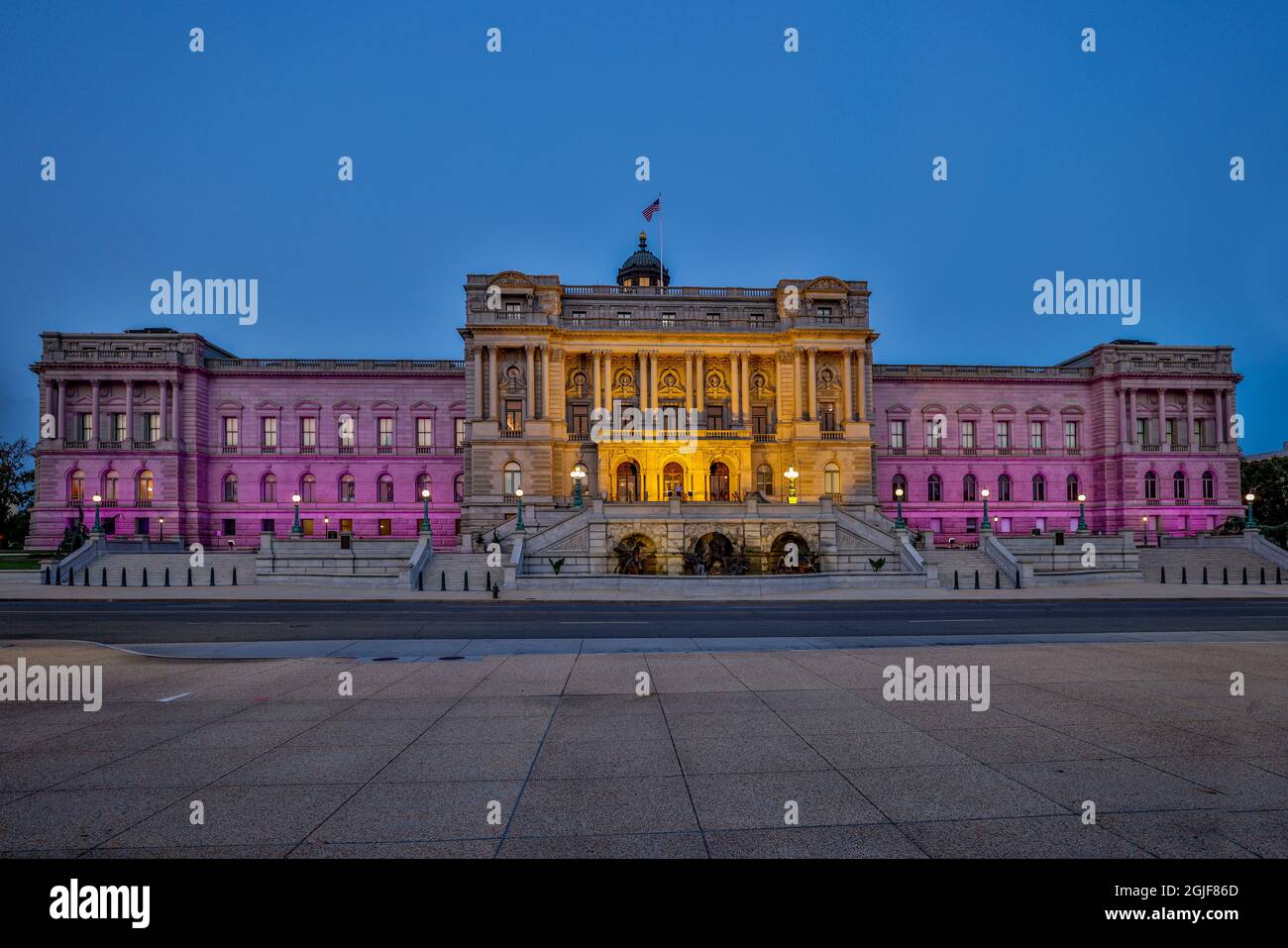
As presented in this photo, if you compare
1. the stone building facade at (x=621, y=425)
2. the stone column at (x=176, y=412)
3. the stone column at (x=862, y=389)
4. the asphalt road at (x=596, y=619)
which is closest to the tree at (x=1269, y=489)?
the stone building facade at (x=621, y=425)

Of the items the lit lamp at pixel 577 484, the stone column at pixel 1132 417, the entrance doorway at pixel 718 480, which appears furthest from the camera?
the stone column at pixel 1132 417

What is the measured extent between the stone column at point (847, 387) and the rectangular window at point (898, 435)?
1176 cm

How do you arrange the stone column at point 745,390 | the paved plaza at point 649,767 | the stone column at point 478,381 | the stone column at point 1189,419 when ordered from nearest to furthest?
the paved plaza at point 649,767 → the stone column at point 478,381 → the stone column at point 745,390 → the stone column at point 1189,419

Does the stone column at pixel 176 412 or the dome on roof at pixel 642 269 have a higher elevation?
the dome on roof at pixel 642 269

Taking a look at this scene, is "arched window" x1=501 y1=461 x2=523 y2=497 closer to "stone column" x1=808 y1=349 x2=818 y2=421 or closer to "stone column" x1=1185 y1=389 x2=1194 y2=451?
"stone column" x1=808 y1=349 x2=818 y2=421

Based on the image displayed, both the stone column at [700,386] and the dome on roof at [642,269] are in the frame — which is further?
the dome on roof at [642,269]

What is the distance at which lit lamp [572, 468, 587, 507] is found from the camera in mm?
45188

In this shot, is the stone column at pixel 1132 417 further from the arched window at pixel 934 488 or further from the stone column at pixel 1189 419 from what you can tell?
the arched window at pixel 934 488

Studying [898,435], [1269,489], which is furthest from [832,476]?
[1269,489]

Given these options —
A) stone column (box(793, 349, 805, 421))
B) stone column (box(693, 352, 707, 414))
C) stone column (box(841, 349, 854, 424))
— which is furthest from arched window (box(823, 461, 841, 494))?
stone column (box(693, 352, 707, 414))

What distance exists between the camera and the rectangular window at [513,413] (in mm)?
56406

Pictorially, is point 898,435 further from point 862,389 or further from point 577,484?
point 577,484

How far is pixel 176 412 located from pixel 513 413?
3010 cm
